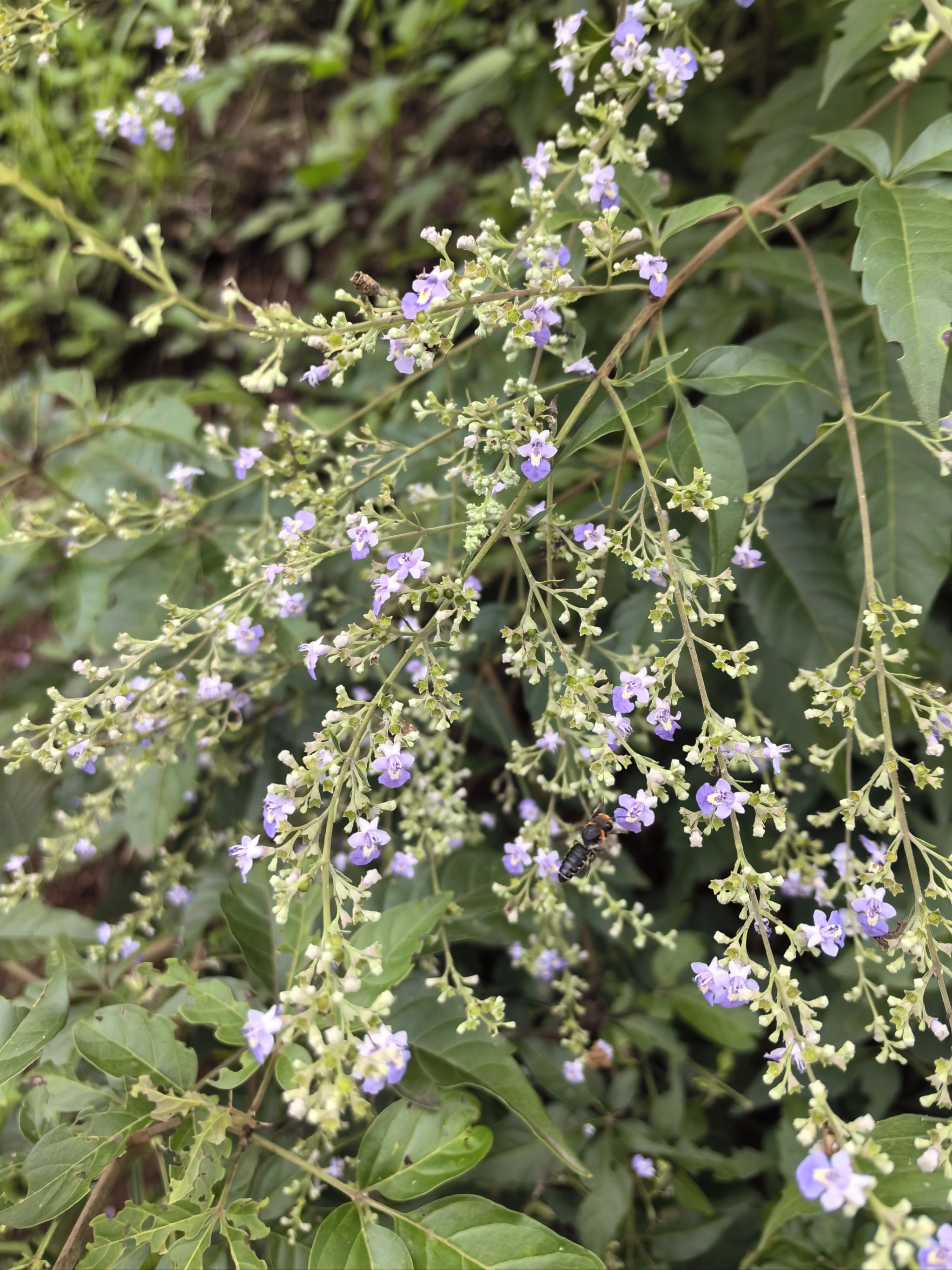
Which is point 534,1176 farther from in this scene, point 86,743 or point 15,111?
point 15,111

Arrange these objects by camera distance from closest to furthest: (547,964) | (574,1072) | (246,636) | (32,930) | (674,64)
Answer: (674,64) → (246,636) → (547,964) → (574,1072) → (32,930)

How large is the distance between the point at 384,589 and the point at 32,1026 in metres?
1.03

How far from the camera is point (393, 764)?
132 cm

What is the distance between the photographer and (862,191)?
1509 mm

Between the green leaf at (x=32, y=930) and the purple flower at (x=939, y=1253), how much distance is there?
6.43 ft

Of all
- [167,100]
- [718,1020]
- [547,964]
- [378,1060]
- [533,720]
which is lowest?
[718,1020]

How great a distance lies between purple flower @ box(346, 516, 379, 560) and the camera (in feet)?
4.76

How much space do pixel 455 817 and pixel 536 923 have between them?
50cm

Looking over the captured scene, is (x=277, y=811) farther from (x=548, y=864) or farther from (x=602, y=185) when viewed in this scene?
(x=602, y=185)

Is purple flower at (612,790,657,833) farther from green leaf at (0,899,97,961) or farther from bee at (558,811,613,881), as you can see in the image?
green leaf at (0,899,97,961)

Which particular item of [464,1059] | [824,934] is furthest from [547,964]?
[824,934]

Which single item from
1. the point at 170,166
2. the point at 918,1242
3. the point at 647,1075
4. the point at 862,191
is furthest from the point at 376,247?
the point at 918,1242

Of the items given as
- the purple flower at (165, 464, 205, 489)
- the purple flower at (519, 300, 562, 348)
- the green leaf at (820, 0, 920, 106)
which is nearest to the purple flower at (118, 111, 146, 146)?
the purple flower at (165, 464, 205, 489)

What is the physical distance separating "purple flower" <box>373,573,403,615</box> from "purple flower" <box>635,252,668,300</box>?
0.68 metres
